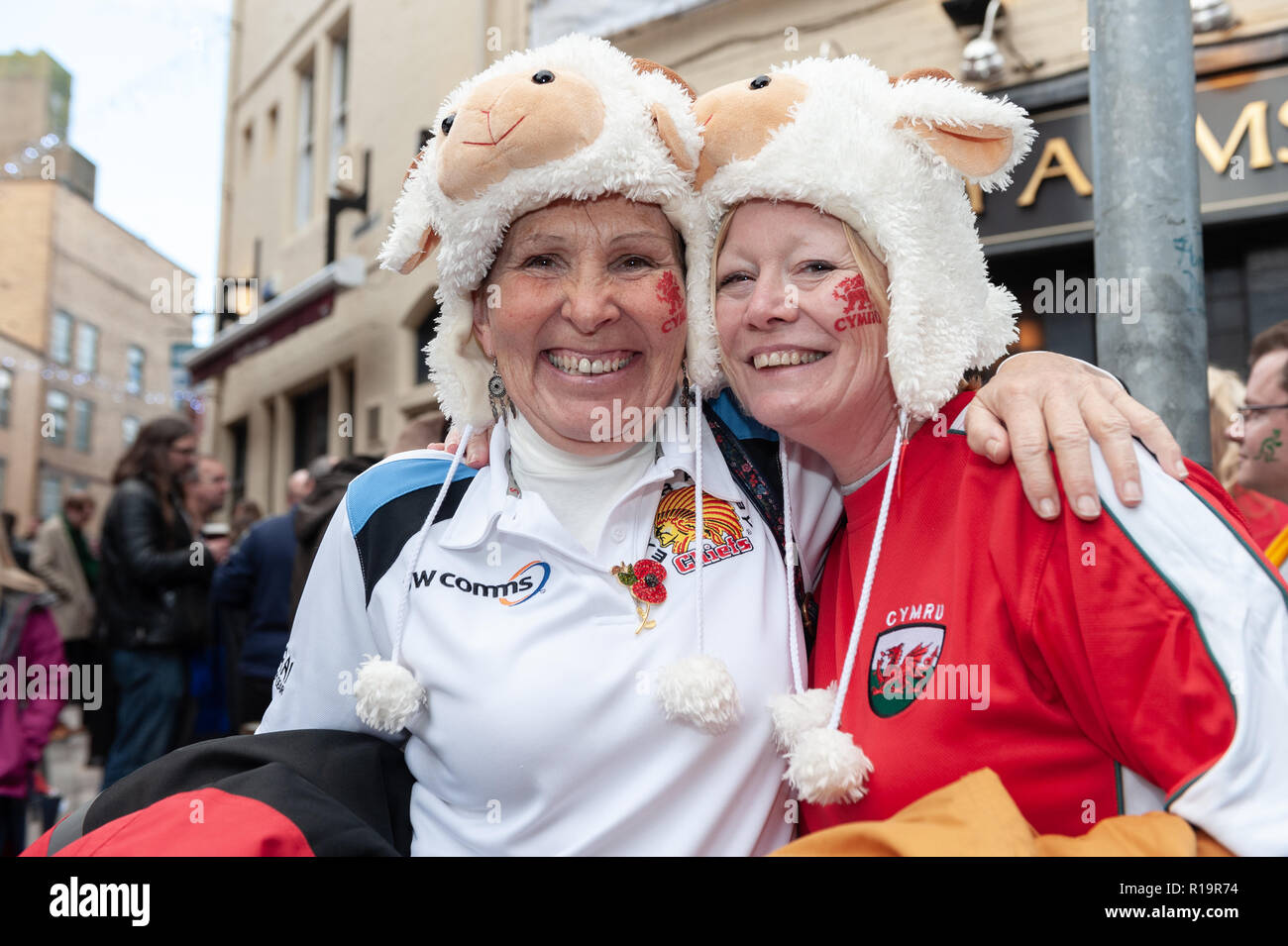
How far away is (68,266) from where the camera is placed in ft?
85.1

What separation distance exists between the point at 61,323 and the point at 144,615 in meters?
26.3

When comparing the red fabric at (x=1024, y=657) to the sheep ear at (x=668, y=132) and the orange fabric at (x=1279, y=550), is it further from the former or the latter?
the orange fabric at (x=1279, y=550)

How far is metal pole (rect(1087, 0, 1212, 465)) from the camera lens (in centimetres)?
201

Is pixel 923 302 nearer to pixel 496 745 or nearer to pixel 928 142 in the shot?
pixel 928 142

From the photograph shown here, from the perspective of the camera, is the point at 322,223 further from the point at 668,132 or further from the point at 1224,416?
the point at 668,132

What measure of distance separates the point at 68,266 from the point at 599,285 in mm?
28815

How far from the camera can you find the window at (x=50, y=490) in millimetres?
26444

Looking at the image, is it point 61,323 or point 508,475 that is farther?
point 61,323

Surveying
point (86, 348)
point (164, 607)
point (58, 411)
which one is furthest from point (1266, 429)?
point (58, 411)

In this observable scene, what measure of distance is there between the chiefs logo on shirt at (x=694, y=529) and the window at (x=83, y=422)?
103ft

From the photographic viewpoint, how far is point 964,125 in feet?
5.70

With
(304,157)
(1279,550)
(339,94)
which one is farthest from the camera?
(304,157)

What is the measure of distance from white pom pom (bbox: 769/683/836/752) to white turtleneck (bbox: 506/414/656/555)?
50cm
